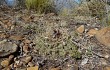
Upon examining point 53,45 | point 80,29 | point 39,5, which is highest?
point 39,5

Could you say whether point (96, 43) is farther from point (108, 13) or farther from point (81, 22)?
point (108, 13)

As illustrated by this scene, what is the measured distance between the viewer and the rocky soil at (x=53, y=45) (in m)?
2.96

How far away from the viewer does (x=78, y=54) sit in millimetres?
2996

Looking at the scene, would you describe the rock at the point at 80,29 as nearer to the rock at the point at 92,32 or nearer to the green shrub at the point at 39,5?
the rock at the point at 92,32

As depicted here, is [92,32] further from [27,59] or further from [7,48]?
[7,48]

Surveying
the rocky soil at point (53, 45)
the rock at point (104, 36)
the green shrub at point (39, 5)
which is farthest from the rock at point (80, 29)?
the green shrub at point (39, 5)

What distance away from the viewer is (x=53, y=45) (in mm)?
3135

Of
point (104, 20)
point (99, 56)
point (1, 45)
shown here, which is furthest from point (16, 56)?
point (104, 20)

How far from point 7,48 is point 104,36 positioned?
112cm

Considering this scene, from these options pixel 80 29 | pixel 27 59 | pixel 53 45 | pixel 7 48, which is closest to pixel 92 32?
pixel 80 29

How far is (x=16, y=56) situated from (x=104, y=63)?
38.1 inches

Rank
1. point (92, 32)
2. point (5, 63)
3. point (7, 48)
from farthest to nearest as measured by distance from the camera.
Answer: point (92, 32)
point (7, 48)
point (5, 63)

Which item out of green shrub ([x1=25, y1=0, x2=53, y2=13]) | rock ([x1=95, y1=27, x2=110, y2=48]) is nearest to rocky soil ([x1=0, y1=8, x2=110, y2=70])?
rock ([x1=95, y1=27, x2=110, y2=48])

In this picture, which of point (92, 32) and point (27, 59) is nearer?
point (27, 59)
